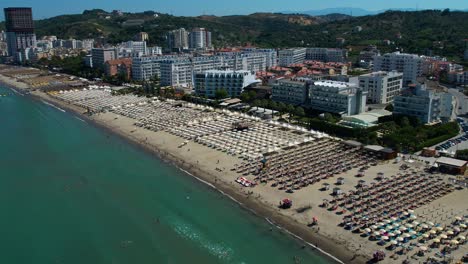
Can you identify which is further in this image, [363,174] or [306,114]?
[306,114]

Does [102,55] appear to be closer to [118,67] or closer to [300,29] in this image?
[118,67]

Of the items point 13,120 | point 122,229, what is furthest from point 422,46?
point 122,229

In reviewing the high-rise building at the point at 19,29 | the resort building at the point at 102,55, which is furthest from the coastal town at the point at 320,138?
the high-rise building at the point at 19,29

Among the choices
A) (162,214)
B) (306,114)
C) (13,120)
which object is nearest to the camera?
(162,214)

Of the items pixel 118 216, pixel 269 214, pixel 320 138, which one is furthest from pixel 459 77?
pixel 118 216

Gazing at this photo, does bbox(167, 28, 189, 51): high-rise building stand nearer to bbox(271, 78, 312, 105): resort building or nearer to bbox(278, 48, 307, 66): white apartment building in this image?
bbox(278, 48, 307, 66): white apartment building

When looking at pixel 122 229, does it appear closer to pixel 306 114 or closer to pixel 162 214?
pixel 162 214
